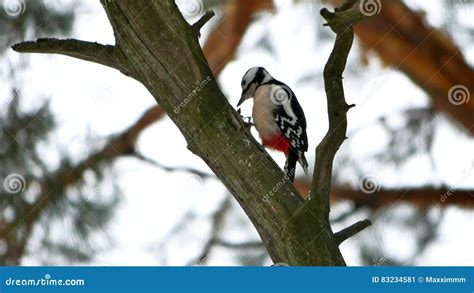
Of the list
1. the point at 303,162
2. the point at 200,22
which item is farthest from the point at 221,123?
the point at 303,162

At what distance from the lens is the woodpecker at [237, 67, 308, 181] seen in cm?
331

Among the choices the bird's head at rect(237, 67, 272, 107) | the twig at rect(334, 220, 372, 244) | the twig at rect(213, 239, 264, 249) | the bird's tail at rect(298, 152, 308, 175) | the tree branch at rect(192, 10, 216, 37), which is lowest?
the twig at rect(334, 220, 372, 244)

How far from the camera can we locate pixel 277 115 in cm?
341

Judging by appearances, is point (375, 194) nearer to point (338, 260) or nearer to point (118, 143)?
point (338, 260)

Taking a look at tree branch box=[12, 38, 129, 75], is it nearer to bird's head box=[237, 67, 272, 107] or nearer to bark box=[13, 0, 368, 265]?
bark box=[13, 0, 368, 265]

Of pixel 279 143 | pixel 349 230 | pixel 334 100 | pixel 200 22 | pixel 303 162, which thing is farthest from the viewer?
pixel 279 143

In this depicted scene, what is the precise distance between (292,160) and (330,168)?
1439mm

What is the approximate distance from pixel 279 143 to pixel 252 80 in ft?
1.17

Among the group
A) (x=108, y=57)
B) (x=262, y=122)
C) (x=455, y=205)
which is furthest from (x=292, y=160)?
(x=108, y=57)

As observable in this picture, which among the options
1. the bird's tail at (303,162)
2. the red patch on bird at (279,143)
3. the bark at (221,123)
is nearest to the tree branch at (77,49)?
the bark at (221,123)

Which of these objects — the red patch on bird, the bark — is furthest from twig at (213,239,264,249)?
the bark

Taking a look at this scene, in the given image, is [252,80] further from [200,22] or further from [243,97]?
[200,22]

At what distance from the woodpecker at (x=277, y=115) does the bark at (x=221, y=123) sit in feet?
4.45

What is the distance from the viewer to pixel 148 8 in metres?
1.96
